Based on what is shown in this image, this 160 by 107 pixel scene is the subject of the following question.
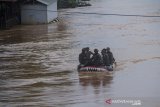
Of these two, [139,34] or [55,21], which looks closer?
[139,34]

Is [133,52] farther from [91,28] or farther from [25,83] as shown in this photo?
[91,28]

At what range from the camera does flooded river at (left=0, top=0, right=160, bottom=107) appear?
16.3 m

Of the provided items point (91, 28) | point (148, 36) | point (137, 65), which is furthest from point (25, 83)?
point (91, 28)

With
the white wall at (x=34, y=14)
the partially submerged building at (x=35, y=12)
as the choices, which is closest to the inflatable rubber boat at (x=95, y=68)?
the partially submerged building at (x=35, y=12)

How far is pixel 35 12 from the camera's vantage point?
43.7 meters

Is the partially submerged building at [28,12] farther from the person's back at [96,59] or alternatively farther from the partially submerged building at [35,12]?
the person's back at [96,59]

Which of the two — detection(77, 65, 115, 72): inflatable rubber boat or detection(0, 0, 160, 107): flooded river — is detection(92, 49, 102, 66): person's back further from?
detection(0, 0, 160, 107): flooded river

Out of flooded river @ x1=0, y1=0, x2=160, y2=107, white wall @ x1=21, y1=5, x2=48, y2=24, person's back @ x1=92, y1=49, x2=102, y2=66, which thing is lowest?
flooded river @ x1=0, y1=0, x2=160, y2=107

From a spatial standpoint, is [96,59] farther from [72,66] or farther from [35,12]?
[35,12]

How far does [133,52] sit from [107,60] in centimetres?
687

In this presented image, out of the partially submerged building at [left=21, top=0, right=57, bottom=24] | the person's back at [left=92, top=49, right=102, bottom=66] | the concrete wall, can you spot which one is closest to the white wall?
the partially submerged building at [left=21, top=0, right=57, bottom=24]

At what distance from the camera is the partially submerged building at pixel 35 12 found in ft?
143

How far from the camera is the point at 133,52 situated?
28.0 metres

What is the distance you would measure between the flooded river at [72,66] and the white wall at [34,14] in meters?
1.21
